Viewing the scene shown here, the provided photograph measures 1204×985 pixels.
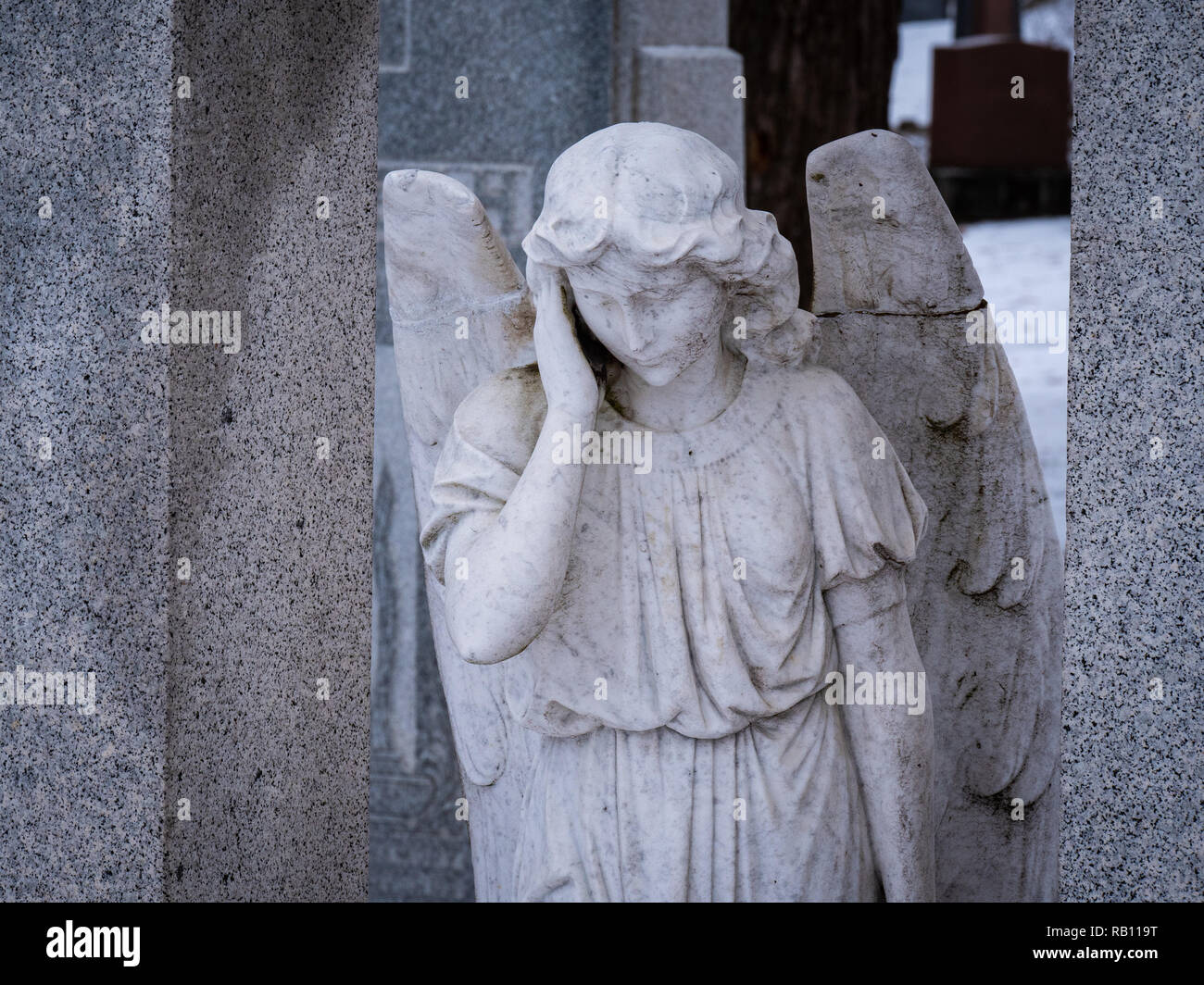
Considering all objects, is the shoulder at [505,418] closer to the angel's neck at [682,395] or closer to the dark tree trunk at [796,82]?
the angel's neck at [682,395]

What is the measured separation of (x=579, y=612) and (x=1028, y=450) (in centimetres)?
107

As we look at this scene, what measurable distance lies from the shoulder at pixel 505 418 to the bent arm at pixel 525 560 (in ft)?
0.41

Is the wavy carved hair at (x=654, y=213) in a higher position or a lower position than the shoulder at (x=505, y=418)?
higher

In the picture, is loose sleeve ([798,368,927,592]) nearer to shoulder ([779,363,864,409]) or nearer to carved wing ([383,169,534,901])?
shoulder ([779,363,864,409])

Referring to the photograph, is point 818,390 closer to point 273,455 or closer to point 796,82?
point 273,455

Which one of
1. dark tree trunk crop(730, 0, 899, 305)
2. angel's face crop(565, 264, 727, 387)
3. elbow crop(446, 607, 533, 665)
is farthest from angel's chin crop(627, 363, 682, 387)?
dark tree trunk crop(730, 0, 899, 305)

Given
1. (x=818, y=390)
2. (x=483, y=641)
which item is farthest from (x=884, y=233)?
(x=483, y=641)

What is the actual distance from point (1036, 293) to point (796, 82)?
4.73m

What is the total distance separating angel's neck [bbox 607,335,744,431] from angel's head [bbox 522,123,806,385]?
10cm

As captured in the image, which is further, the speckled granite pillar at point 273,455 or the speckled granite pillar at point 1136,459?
the speckled granite pillar at point 273,455

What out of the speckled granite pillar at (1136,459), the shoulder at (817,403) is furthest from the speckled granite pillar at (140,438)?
the speckled granite pillar at (1136,459)

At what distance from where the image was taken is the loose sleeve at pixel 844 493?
263 centimetres

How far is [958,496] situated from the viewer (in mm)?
3189

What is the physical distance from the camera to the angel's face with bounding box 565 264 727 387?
2.40 metres
